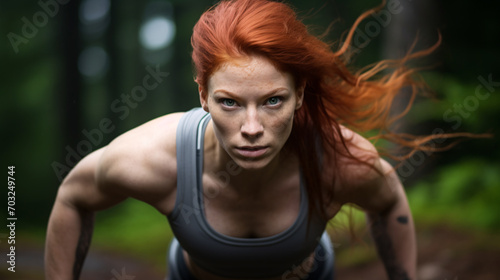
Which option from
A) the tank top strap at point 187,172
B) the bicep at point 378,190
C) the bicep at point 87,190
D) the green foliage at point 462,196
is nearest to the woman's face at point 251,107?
the tank top strap at point 187,172

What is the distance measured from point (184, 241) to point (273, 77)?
803mm

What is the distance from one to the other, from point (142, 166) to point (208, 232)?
0.35m

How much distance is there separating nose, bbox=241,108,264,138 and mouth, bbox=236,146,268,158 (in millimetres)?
61

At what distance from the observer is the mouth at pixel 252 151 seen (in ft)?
5.54

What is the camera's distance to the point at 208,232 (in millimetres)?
1981

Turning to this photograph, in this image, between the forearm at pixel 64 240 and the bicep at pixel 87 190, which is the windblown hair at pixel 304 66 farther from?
the forearm at pixel 64 240

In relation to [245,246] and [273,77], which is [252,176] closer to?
[245,246]

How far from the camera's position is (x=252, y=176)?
2002mm

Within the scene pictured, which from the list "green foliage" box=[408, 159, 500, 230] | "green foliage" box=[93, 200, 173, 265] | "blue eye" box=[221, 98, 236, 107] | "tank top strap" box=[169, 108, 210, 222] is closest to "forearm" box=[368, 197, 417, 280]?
"tank top strap" box=[169, 108, 210, 222]

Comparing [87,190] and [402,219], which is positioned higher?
[87,190]

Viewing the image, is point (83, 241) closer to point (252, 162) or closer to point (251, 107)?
point (252, 162)

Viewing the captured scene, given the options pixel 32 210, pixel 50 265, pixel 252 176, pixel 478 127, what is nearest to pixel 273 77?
pixel 252 176

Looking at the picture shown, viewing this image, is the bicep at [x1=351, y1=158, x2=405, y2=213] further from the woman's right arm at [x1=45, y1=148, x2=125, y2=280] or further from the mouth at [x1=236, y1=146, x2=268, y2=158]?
the woman's right arm at [x1=45, y1=148, x2=125, y2=280]

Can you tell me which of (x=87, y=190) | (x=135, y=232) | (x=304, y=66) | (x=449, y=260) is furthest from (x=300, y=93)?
(x=135, y=232)
